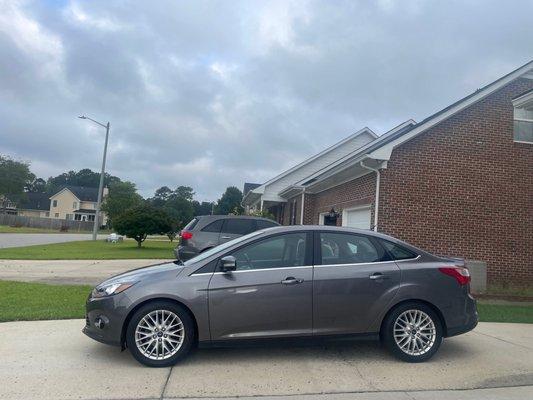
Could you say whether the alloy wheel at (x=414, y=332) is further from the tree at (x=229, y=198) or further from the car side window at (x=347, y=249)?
the tree at (x=229, y=198)

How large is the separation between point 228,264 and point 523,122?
11017 millimetres

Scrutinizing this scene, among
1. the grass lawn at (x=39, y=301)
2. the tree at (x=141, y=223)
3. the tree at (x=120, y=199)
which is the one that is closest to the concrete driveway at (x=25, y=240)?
the tree at (x=141, y=223)

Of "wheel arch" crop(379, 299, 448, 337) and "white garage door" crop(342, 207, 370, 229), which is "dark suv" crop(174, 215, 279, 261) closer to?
"white garage door" crop(342, 207, 370, 229)

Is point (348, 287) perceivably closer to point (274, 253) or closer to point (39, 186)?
point (274, 253)

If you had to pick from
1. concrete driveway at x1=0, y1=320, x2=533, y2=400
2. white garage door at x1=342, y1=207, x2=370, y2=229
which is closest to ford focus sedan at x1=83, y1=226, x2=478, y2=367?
concrete driveway at x1=0, y1=320, x2=533, y2=400

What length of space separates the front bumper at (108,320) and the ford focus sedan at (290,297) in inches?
0.4

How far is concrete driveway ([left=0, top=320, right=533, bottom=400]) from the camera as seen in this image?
463 cm

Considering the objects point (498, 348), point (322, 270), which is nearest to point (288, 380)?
point (322, 270)

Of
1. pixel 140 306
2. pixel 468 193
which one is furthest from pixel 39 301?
pixel 468 193

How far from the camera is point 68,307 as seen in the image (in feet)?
27.1

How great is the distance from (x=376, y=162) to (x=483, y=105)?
3.34 m

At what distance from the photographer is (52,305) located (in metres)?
8.41

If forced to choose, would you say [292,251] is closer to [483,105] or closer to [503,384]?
[503,384]

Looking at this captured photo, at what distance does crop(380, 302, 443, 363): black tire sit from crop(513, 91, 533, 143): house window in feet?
29.9
